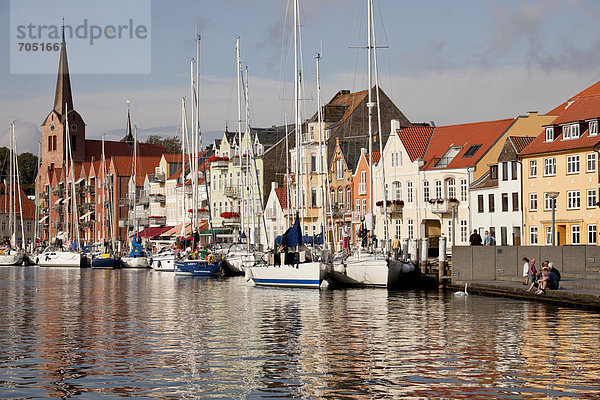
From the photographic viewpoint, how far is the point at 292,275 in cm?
5512

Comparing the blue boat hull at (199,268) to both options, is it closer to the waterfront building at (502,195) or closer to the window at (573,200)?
the waterfront building at (502,195)

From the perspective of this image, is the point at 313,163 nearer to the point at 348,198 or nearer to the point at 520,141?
the point at 348,198

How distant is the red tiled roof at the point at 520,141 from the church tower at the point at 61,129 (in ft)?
414

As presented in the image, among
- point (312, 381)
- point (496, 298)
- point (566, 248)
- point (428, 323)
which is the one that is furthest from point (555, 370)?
point (566, 248)

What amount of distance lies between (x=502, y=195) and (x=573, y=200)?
8.18 m

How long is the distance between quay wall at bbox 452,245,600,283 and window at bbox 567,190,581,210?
1774cm

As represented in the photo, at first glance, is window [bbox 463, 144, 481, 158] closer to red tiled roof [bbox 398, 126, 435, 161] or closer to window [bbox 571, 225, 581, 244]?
red tiled roof [bbox 398, 126, 435, 161]

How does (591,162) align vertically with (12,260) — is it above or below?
above

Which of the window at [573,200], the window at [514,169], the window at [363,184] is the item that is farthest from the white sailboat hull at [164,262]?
the window at [573,200]

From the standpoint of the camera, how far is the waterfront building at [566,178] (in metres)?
67.1

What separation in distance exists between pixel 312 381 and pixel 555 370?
6.29 metres

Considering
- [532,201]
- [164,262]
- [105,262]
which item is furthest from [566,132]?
[105,262]

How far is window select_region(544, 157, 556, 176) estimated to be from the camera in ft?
232

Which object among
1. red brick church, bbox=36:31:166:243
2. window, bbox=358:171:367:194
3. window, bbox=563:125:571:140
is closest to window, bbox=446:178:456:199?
window, bbox=358:171:367:194
